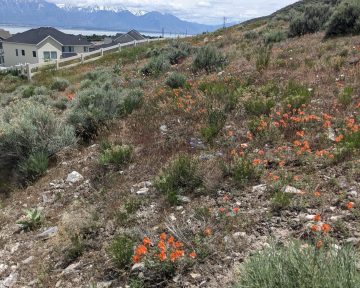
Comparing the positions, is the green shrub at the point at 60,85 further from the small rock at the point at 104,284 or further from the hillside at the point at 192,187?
the small rock at the point at 104,284

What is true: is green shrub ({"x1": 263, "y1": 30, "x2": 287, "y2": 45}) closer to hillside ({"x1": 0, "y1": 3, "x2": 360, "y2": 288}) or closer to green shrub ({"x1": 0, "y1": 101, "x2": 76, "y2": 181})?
hillside ({"x1": 0, "y1": 3, "x2": 360, "y2": 288})

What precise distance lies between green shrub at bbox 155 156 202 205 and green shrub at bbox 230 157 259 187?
551 millimetres

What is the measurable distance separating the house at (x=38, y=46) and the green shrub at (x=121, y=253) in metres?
67.5

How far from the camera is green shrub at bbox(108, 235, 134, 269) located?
3955 millimetres

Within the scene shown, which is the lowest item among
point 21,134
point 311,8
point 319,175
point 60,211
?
point 60,211

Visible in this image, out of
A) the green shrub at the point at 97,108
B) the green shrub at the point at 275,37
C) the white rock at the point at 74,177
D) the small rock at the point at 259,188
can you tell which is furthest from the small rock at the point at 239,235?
the green shrub at the point at 275,37

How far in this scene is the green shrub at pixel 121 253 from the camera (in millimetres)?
3955

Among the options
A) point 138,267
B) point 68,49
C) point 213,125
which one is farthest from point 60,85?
point 68,49

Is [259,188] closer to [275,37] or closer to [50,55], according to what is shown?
[275,37]

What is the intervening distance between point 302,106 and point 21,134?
225 inches

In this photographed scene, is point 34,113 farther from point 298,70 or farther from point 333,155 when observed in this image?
point 298,70

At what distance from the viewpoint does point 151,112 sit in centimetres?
855

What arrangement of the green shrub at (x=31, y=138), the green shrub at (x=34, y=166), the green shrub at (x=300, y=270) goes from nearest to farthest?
the green shrub at (x=300, y=270) → the green shrub at (x=34, y=166) → the green shrub at (x=31, y=138)

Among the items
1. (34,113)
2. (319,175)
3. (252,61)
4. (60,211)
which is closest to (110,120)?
(34,113)
